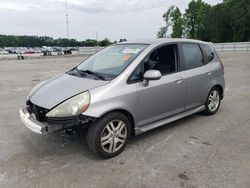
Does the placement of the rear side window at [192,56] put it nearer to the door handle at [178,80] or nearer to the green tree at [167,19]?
the door handle at [178,80]

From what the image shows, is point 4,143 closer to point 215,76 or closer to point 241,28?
point 215,76

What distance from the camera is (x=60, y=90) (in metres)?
3.54

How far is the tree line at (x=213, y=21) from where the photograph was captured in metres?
51.8

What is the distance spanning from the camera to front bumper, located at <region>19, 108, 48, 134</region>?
322 cm

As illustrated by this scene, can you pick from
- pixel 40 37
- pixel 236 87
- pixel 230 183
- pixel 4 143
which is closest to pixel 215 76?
pixel 230 183

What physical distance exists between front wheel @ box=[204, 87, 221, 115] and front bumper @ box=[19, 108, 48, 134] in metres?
3.24

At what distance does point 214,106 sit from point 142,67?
2.28 meters

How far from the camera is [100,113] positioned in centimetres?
324

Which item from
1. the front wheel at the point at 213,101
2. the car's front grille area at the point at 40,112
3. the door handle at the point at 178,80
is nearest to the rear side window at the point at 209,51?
the front wheel at the point at 213,101

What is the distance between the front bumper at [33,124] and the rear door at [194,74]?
247 centimetres

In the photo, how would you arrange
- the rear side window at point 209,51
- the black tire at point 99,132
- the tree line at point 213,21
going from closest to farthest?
the black tire at point 99,132
the rear side window at point 209,51
the tree line at point 213,21

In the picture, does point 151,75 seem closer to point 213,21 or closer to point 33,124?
point 33,124

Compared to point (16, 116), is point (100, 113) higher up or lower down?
higher up

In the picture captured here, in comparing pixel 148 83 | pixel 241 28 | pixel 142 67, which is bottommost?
pixel 148 83
